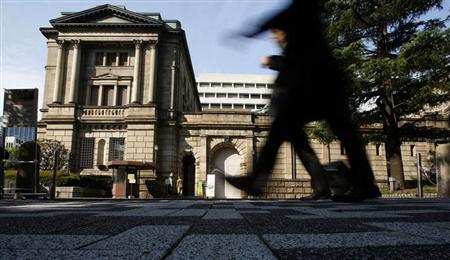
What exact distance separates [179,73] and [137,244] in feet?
104

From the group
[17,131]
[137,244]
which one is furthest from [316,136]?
[137,244]

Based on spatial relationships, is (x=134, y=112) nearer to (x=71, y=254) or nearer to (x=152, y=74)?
(x=152, y=74)

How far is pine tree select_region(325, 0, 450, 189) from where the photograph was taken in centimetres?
1638

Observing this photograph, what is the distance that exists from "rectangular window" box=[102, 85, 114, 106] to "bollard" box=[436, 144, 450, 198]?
25345mm

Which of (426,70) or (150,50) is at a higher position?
(150,50)

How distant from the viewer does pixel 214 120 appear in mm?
29750

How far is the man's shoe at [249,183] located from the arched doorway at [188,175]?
27788 millimetres

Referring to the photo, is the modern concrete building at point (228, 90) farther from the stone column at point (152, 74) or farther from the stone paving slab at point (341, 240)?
the stone paving slab at point (341, 240)

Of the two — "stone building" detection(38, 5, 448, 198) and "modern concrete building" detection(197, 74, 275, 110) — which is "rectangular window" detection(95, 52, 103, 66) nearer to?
"stone building" detection(38, 5, 448, 198)

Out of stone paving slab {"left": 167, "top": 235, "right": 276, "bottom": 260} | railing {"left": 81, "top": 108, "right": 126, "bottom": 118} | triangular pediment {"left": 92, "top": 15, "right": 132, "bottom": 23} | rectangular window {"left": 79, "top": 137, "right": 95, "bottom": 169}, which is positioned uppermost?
triangular pediment {"left": 92, "top": 15, "right": 132, "bottom": 23}

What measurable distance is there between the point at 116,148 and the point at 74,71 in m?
7.14

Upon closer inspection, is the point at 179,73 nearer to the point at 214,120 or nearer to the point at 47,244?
the point at 214,120

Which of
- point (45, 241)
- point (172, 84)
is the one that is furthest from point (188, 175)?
point (45, 241)

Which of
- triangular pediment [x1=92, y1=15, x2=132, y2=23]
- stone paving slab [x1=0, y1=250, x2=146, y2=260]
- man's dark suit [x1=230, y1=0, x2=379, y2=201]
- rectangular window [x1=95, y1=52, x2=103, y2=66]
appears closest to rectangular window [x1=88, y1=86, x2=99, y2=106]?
rectangular window [x1=95, y1=52, x2=103, y2=66]
